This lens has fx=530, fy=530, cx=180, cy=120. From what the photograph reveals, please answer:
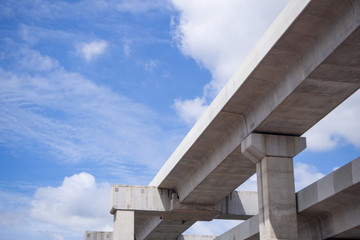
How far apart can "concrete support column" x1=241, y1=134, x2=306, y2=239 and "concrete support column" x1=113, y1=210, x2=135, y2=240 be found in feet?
37.1

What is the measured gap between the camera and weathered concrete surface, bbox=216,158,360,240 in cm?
1881

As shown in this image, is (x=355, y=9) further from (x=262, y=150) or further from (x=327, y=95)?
(x=262, y=150)

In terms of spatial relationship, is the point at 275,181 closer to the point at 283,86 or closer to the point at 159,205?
the point at 283,86

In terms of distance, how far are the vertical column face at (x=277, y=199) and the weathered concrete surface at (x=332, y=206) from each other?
66 centimetres

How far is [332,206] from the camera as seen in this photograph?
20.9 meters

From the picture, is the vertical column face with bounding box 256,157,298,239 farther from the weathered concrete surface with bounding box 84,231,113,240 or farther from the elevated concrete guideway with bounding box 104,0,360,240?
the weathered concrete surface with bounding box 84,231,113,240

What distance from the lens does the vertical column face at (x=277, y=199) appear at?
20547 millimetres

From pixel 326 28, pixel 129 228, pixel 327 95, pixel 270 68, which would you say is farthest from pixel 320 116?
pixel 129 228

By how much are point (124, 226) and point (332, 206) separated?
13899 millimetres

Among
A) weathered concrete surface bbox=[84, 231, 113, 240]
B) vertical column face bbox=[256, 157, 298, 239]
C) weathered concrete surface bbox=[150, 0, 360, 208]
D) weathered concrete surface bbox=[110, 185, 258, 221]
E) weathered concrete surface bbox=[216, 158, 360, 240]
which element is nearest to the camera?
weathered concrete surface bbox=[150, 0, 360, 208]

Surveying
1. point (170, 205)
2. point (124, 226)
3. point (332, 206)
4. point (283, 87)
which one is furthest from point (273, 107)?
point (124, 226)

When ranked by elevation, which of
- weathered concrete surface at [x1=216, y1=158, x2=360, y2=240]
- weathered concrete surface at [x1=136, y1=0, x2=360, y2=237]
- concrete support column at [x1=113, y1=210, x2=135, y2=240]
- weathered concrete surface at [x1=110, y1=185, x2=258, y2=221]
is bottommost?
weathered concrete surface at [x1=216, y1=158, x2=360, y2=240]

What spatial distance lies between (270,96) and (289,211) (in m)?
4.86

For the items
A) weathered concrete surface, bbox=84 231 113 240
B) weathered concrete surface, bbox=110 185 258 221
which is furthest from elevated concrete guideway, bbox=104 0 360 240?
weathered concrete surface, bbox=84 231 113 240
